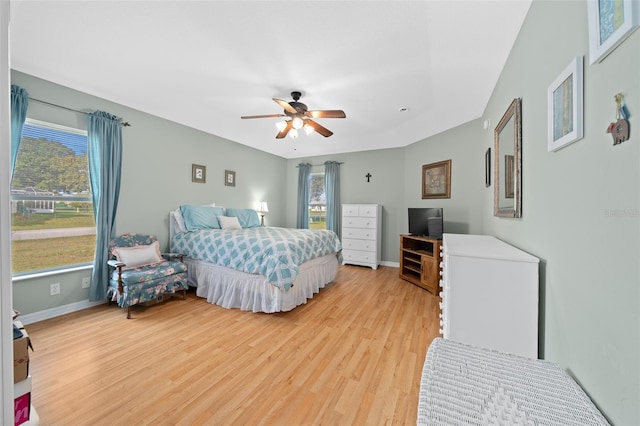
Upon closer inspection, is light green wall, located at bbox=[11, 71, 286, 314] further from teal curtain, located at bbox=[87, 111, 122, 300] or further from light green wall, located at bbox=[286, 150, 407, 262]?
light green wall, located at bbox=[286, 150, 407, 262]

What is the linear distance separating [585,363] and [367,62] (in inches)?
94.2

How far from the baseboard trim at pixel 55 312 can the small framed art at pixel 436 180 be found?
5.13m

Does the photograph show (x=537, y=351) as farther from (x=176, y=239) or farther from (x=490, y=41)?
(x=176, y=239)

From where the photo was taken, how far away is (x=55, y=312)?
8.63ft

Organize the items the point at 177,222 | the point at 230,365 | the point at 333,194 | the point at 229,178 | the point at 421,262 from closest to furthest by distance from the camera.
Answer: the point at 230,365
the point at 177,222
the point at 421,262
the point at 229,178
the point at 333,194

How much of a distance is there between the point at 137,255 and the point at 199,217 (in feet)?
3.26

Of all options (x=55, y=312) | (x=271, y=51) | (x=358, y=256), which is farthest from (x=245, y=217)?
(x=271, y=51)

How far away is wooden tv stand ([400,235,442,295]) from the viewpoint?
3543 mm

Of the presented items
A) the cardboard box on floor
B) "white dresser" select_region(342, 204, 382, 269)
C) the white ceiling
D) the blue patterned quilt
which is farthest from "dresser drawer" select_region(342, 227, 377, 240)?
the cardboard box on floor

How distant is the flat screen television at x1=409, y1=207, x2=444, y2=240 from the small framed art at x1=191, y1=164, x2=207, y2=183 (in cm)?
372

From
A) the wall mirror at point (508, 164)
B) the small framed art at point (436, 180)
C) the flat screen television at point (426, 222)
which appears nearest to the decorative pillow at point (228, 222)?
the flat screen television at point (426, 222)

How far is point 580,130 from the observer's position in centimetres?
94

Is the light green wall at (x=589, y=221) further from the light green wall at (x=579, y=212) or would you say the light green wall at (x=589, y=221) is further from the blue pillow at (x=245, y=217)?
the blue pillow at (x=245, y=217)

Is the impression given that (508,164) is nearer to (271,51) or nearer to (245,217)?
(271,51)
